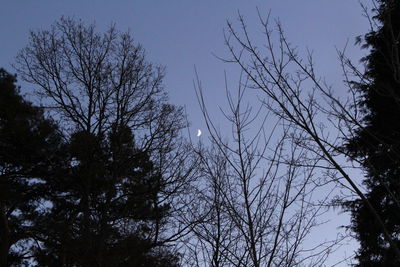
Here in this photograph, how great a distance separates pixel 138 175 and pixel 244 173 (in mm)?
5858

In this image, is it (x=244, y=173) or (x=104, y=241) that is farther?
(x=104, y=241)

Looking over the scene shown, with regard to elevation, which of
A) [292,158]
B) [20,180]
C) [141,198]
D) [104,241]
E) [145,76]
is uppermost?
[145,76]

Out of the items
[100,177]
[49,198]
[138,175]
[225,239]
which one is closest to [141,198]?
[138,175]

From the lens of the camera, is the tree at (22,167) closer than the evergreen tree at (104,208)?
No

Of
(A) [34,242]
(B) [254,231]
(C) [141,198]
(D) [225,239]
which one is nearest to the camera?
(B) [254,231]

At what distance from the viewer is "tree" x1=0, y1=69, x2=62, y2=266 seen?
38.2 feet

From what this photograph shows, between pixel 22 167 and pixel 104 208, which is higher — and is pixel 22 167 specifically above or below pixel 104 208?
above

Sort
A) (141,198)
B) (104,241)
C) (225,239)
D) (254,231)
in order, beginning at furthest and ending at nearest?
(141,198), (104,241), (225,239), (254,231)

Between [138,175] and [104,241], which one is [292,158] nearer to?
[104,241]

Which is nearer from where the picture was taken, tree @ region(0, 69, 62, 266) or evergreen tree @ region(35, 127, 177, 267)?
evergreen tree @ region(35, 127, 177, 267)

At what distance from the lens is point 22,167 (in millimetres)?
12055

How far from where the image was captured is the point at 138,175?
966 cm

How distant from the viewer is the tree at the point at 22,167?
11633 mm

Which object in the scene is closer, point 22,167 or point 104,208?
point 104,208
